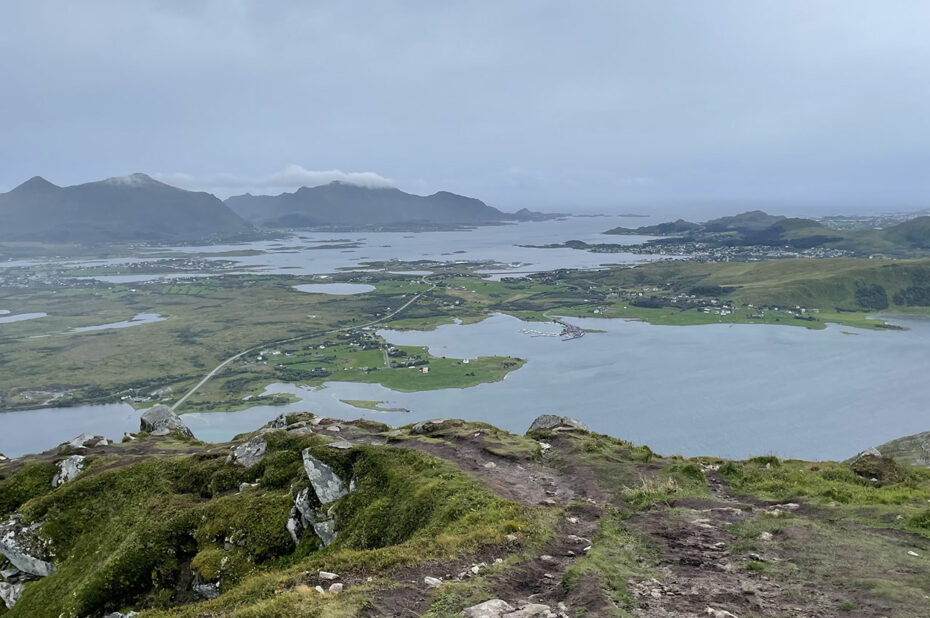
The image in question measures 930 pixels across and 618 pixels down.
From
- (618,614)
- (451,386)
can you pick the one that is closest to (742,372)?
(451,386)

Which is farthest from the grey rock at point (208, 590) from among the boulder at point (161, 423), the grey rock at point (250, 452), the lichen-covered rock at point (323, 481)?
the boulder at point (161, 423)

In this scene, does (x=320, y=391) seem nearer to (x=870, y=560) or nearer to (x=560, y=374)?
(x=560, y=374)

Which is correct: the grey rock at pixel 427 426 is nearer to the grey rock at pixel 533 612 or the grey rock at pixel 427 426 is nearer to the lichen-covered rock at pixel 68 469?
the grey rock at pixel 533 612

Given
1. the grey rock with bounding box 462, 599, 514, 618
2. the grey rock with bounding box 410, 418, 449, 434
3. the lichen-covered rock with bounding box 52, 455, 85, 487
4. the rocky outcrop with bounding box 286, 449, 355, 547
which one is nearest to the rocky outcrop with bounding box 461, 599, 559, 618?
the grey rock with bounding box 462, 599, 514, 618

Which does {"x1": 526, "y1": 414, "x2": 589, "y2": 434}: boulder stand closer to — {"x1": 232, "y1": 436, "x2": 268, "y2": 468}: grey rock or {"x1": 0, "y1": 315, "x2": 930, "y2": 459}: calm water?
{"x1": 232, "y1": 436, "x2": 268, "y2": 468}: grey rock

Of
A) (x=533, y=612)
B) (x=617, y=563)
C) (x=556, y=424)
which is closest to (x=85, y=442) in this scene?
(x=556, y=424)

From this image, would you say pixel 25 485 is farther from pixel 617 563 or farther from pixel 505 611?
pixel 617 563
